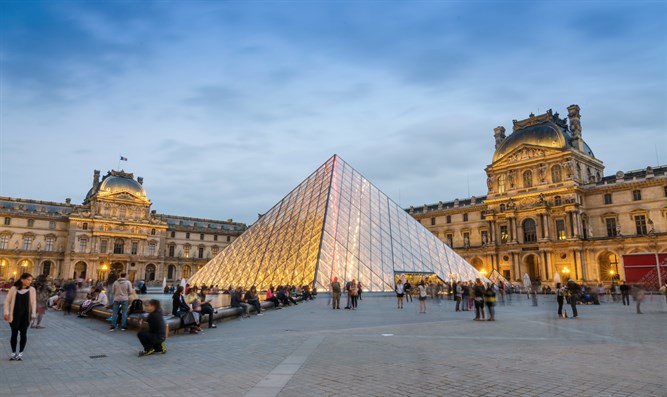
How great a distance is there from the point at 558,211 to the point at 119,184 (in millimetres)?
56087

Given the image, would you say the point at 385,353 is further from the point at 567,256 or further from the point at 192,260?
the point at 192,260

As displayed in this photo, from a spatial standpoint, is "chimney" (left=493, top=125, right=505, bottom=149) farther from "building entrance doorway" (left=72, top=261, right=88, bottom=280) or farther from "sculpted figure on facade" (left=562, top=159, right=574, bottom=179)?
"building entrance doorway" (left=72, top=261, right=88, bottom=280)

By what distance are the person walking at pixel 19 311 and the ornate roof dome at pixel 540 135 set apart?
47294 millimetres

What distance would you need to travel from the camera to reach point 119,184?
60875mm

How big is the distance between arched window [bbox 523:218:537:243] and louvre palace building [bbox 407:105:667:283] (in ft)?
0.33

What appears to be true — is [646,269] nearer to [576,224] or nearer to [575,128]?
[576,224]

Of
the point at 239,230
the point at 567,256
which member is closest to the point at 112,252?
the point at 239,230

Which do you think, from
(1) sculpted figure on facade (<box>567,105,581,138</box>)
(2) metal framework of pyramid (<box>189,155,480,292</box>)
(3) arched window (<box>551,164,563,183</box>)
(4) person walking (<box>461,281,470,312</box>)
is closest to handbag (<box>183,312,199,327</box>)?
(4) person walking (<box>461,281,470,312</box>)

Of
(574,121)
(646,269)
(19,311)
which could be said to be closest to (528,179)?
(574,121)

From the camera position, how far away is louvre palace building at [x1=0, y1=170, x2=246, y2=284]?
54.1m

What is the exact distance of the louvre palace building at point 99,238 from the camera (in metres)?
54.1

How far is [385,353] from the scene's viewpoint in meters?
6.36

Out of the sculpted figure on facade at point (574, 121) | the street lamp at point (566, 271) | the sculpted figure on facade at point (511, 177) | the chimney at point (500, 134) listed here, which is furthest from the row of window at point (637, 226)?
the chimney at point (500, 134)

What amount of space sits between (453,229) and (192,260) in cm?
3913
